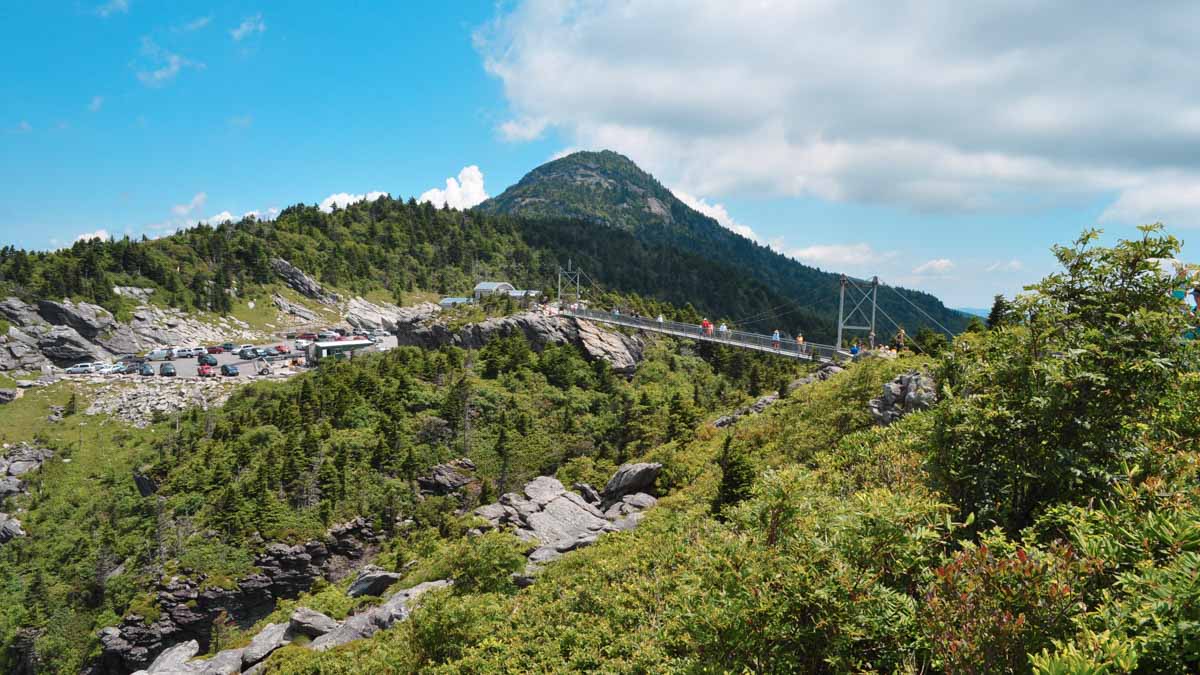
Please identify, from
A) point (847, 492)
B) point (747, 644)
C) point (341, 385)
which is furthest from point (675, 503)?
point (341, 385)

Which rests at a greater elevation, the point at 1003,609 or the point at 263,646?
the point at 1003,609

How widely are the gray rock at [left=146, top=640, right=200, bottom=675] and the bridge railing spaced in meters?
35.8

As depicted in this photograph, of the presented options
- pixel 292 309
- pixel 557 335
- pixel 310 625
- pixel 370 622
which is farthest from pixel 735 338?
pixel 292 309

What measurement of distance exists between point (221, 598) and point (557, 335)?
35846mm

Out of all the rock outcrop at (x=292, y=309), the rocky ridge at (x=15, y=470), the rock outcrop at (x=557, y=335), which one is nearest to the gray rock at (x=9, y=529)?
the rocky ridge at (x=15, y=470)

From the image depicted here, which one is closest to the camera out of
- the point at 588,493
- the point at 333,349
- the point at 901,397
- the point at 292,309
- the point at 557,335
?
the point at 901,397

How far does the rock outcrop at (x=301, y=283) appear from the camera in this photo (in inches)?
4350

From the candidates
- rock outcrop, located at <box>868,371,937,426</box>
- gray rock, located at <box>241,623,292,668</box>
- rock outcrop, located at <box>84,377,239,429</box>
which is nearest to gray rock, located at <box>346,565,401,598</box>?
gray rock, located at <box>241,623,292,668</box>

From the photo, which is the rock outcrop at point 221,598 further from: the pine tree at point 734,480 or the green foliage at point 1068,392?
the green foliage at point 1068,392

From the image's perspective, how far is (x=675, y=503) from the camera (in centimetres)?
2223

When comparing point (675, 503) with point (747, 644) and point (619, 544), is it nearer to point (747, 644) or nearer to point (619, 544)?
point (619, 544)

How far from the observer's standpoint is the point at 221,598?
3572cm

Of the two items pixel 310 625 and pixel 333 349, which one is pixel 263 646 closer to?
pixel 310 625

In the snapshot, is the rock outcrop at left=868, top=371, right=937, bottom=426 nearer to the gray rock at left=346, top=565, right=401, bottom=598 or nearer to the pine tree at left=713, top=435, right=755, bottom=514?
the pine tree at left=713, top=435, right=755, bottom=514
